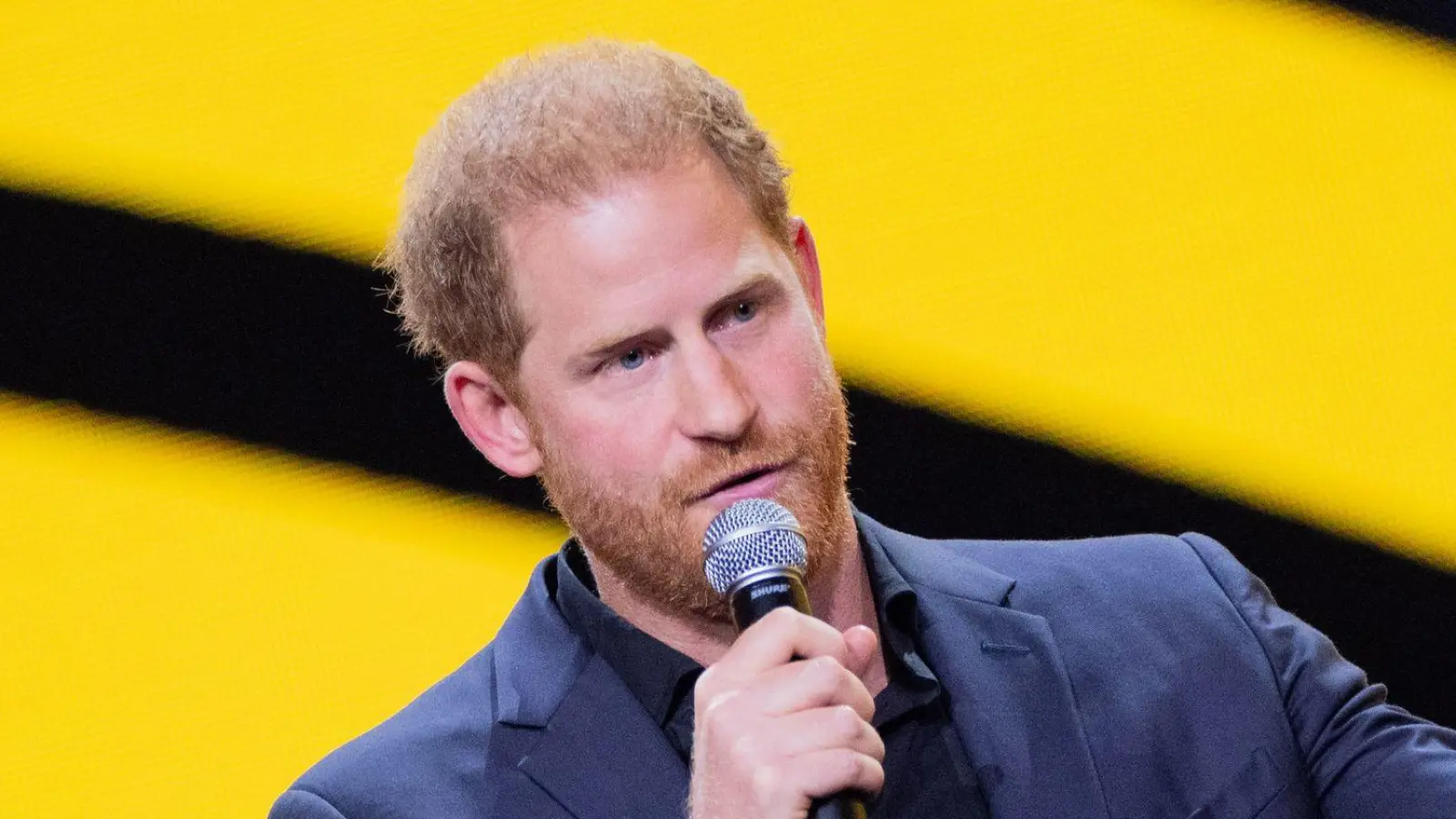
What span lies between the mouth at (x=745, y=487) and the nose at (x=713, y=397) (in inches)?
2.0

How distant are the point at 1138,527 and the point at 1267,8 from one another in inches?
32.4

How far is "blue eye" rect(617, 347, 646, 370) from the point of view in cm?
178

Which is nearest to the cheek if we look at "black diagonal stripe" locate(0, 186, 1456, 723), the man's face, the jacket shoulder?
the man's face

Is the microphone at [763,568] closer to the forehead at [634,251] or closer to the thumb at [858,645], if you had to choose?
the thumb at [858,645]

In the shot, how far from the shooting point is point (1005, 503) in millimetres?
2611

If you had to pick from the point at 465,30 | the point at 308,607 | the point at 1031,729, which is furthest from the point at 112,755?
the point at 1031,729

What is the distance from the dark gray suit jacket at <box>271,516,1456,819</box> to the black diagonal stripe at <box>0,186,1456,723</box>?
49cm

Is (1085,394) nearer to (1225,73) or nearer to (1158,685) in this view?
(1225,73)

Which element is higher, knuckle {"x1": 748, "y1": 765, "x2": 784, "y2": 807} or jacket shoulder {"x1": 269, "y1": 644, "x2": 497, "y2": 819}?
knuckle {"x1": 748, "y1": 765, "x2": 784, "y2": 807}

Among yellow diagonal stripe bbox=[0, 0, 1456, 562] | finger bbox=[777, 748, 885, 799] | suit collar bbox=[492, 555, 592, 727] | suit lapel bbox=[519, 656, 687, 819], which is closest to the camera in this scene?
finger bbox=[777, 748, 885, 799]

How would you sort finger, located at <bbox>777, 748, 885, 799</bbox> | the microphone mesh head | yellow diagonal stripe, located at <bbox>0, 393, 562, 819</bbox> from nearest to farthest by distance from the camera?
finger, located at <bbox>777, 748, 885, 799</bbox> → the microphone mesh head → yellow diagonal stripe, located at <bbox>0, 393, 562, 819</bbox>

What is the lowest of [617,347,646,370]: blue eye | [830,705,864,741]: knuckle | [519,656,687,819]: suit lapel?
[519,656,687,819]: suit lapel

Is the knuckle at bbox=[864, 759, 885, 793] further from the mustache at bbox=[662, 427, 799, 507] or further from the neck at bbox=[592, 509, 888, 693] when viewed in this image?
the neck at bbox=[592, 509, 888, 693]

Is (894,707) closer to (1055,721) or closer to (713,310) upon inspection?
(1055,721)
